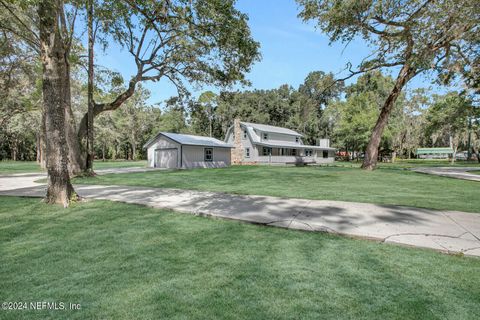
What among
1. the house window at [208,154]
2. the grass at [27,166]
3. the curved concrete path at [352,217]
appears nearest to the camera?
the curved concrete path at [352,217]

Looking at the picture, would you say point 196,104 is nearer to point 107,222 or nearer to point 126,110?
point 107,222

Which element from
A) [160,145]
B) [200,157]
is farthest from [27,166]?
[200,157]

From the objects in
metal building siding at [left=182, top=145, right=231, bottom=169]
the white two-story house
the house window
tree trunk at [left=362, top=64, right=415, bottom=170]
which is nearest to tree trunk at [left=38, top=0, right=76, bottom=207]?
metal building siding at [left=182, top=145, right=231, bottom=169]

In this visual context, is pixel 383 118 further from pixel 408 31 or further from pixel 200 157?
pixel 200 157

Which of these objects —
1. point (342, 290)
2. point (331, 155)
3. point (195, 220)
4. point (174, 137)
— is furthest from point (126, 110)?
point (342, 290)

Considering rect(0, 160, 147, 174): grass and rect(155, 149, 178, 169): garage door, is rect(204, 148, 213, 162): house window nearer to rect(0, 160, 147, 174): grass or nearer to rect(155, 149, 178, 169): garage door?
rect(155, 149, 178, 169): garage door

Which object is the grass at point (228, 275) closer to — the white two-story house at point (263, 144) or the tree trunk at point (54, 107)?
the tree trunk at point (54, 107)

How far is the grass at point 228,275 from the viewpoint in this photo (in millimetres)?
2070

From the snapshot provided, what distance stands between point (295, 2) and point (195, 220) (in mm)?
13432

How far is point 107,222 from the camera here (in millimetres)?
4648

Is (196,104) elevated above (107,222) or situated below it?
above

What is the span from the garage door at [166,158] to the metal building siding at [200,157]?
88 centimetres

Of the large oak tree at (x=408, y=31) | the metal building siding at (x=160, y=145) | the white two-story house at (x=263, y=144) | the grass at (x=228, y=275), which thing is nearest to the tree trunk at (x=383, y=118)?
the large oak tree at (x=408, y=31)

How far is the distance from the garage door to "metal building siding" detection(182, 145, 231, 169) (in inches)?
34.5
